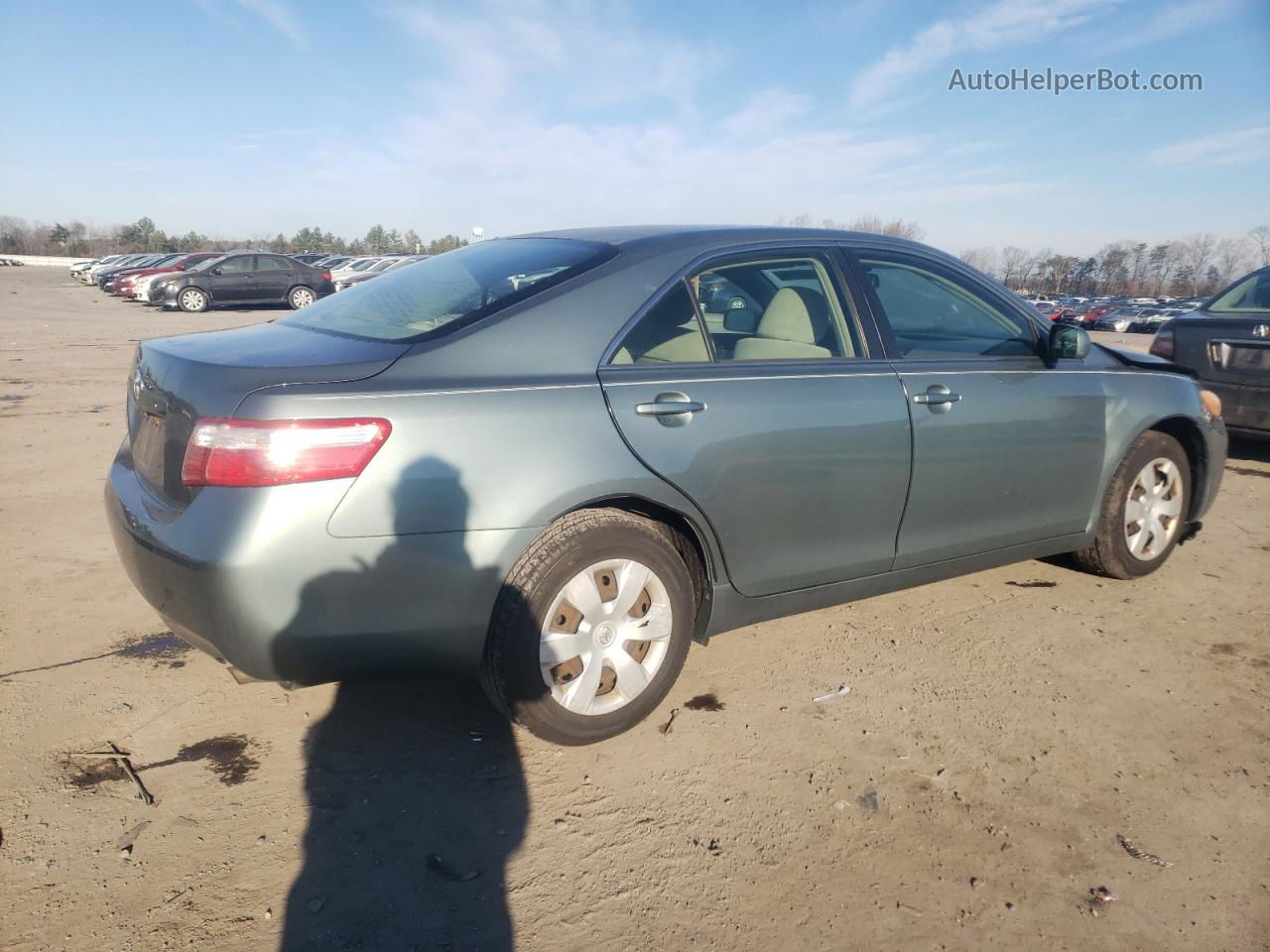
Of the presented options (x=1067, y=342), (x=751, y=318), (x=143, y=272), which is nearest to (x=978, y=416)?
(x=1067, y=342)

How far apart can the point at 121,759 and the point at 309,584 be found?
1.01 meters

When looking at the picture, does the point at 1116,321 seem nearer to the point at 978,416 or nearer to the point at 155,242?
the point at 978,416

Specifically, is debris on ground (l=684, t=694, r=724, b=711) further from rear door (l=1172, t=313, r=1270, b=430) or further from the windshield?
the windshield

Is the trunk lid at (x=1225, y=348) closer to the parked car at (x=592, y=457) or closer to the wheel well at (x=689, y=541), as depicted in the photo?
the parked car at (x=592, y=457)

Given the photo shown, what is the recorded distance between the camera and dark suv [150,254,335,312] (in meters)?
24.0

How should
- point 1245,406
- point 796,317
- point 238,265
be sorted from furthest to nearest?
point 238,265 → point 1245,406 → point 796,317

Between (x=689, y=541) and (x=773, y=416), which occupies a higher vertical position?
(x=773, y=416)

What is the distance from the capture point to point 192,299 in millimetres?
24141

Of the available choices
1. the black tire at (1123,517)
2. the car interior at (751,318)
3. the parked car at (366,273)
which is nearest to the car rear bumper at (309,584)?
the car interior at (751,318)

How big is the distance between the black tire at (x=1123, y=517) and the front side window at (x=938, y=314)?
0.78 metres

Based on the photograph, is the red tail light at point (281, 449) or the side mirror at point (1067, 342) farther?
the side mirror at point (1067, 342)

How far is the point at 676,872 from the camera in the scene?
227 cm

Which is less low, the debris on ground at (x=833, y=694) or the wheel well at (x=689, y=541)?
the wheel well at (x=689, y=541)

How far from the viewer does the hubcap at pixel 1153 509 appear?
4133 millimetres
